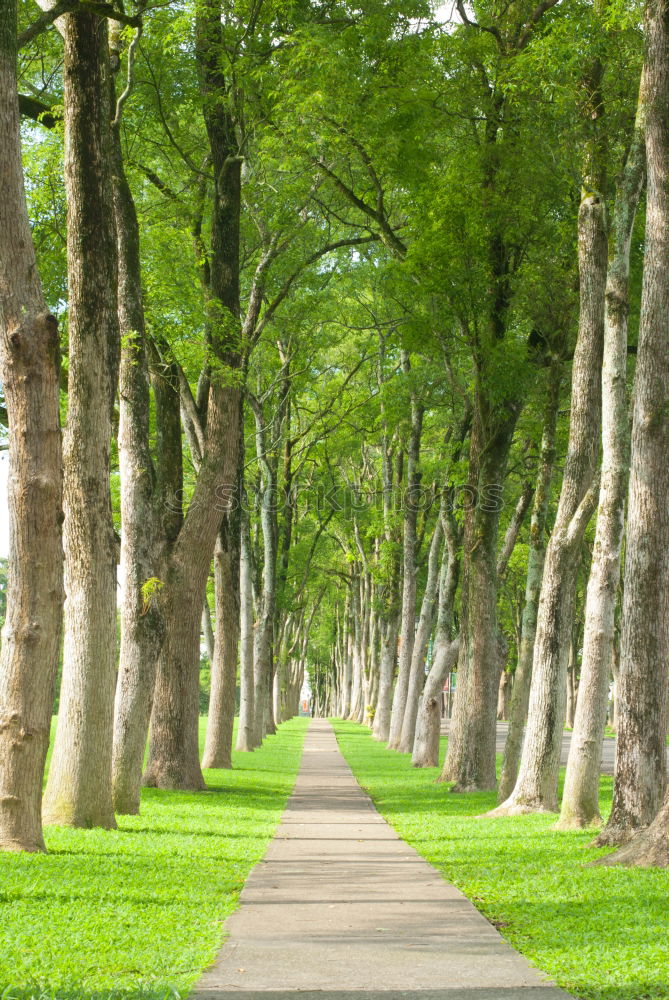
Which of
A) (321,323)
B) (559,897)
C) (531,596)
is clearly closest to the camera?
(559,897)

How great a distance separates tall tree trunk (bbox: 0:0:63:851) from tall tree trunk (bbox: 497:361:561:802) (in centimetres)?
825

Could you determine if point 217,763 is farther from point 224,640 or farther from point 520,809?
point 520,809

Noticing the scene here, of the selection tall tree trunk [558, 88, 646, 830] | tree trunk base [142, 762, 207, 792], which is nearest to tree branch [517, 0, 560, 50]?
tall tree trunk [558, 88, 646, 830]

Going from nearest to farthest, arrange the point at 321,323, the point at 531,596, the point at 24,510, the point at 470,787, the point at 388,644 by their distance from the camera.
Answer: the point at 24,510
the point at 531,596
the point at 470,787
the point at 321,323
the point at 388,644

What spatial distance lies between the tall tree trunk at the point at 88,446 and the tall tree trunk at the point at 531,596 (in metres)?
6.65

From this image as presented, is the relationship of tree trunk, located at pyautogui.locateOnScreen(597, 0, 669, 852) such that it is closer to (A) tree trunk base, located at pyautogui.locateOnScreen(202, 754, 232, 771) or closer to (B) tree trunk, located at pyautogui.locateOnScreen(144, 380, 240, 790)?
(B) tree trunk, located at pyautogui.locateOnScreen(144, 380, 240, 790)

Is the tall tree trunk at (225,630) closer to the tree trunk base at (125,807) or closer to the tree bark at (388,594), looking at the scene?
the tree trunk base at (125,807)

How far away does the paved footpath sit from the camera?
17.7 feet

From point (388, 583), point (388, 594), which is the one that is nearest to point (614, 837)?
point (388, 583)

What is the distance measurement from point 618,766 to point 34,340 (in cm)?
666

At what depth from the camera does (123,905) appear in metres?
7.23

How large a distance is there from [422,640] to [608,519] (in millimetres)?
14995

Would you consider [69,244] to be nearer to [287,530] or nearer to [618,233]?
[618,233]

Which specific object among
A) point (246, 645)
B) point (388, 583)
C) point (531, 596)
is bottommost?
point (246, 645)
